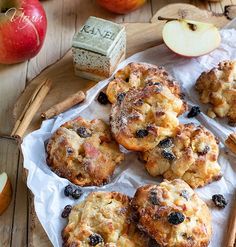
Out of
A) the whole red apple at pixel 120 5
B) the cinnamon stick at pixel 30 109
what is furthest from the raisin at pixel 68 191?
the whole red apple at pixel 120 5

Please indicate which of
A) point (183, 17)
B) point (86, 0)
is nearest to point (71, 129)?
point (183, 17)

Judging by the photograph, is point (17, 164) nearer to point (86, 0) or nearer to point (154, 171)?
point (154, 171)

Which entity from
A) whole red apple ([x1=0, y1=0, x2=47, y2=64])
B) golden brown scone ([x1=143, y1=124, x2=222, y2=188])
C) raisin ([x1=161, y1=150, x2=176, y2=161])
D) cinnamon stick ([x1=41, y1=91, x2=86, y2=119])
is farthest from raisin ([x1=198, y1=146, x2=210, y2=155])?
whole red apple ([x1=0, y1=0, x2=47, y2=64])

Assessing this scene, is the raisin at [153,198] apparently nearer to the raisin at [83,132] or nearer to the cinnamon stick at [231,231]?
the cinnamon stick at [231,231]

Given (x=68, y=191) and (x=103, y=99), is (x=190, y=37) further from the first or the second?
(x=68, y=191)

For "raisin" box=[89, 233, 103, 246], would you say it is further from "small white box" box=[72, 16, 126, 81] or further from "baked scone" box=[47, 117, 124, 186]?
"small white box" box=[72, 16, 126, 81]

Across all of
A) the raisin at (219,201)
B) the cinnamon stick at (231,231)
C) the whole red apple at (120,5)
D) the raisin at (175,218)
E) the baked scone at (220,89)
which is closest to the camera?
the raisin at (175,218)
